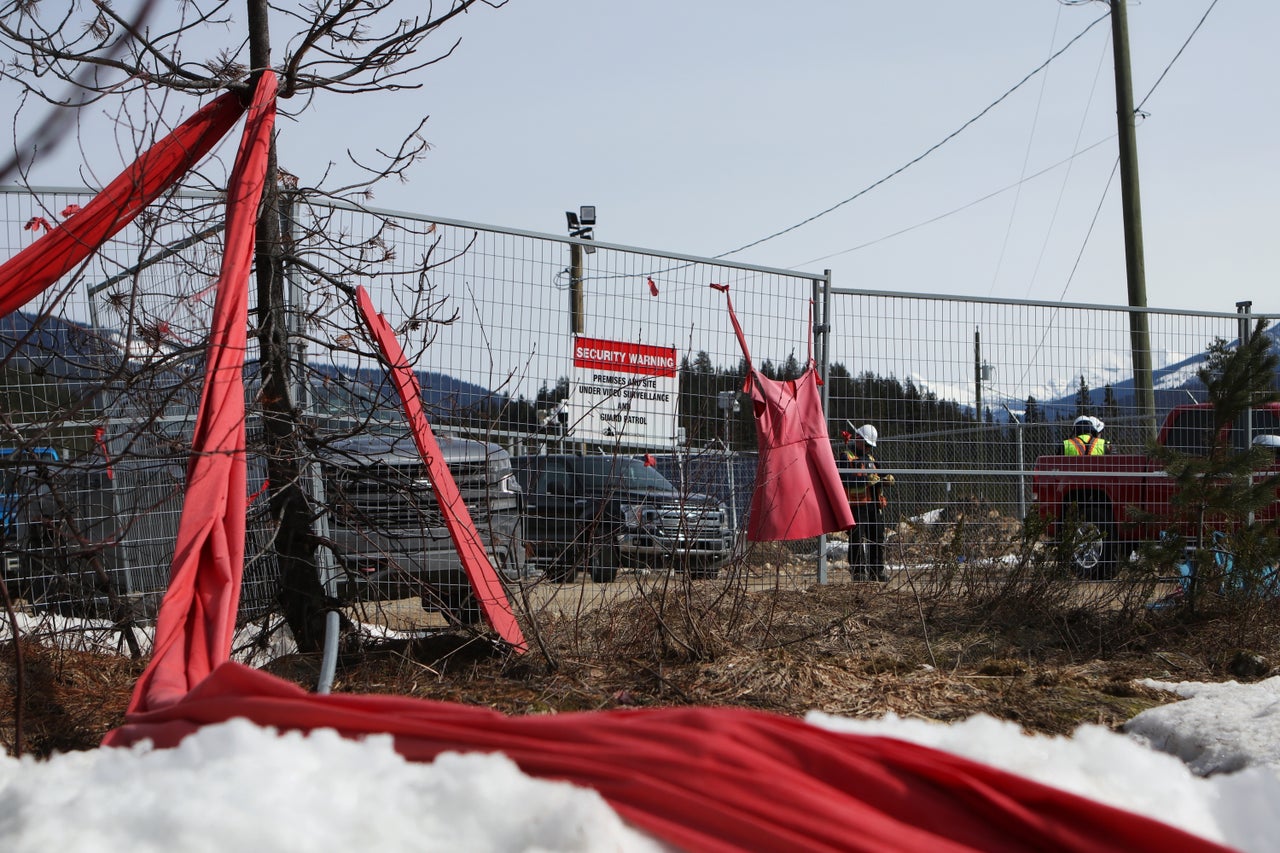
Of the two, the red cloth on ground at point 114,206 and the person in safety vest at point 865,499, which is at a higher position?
the red cloth on ground at point 114,206

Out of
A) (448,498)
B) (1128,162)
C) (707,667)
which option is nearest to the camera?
(448,498)

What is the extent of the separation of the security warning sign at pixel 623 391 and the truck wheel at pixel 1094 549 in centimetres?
247

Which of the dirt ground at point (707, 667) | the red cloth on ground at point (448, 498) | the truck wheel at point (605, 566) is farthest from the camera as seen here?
the truck wheel at point (605, 566)

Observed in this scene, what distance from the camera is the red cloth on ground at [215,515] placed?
3258 mm

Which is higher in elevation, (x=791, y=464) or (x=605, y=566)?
(x=791, y=464)

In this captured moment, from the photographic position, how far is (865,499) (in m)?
7.63

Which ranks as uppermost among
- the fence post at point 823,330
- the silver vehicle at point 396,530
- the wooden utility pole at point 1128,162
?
the wooden utility pole at point 1128,162

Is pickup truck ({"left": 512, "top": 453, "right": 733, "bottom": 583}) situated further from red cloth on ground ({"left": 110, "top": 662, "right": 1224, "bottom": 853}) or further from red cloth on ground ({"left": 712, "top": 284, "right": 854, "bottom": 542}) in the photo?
red cloth on ground ({"left": 110, "top": 662, "right": 1224, "bottom": 853})

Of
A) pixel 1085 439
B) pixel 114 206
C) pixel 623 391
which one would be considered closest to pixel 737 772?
pixel 114 206

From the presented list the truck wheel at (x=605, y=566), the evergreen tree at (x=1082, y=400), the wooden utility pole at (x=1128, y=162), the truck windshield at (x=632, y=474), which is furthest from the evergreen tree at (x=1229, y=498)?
the wooden utility pole at (x=1128, y=162)

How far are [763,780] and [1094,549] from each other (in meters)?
5.94

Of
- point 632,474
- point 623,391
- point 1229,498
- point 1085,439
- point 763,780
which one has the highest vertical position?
point 623,391

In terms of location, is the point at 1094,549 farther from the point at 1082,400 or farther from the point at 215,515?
the point at 215,515

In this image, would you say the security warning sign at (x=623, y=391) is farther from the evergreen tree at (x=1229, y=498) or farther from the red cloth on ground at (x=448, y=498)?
the evergreen tree at (x=1229, y=498)
